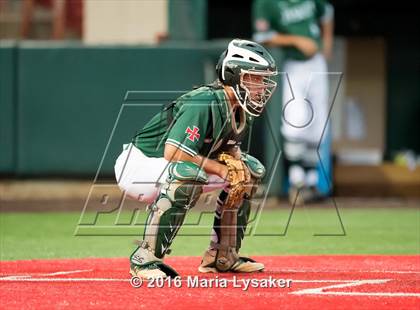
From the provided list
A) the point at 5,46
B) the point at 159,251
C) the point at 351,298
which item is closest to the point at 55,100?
the point at 5,46

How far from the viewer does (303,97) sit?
470 inches

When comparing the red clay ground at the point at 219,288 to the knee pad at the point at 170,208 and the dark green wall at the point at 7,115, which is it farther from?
the dark green wall at the point at 7,115

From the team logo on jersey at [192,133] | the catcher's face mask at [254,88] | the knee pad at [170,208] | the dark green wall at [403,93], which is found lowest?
the dark green wall at [403,93]

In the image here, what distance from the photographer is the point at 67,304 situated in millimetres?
4953

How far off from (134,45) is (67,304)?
7636mm

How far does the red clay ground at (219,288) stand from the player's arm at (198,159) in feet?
2.13

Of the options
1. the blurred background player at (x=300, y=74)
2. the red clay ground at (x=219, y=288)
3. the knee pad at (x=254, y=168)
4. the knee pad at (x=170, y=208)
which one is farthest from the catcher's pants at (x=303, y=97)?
the knee pad at (x=170, y=208)

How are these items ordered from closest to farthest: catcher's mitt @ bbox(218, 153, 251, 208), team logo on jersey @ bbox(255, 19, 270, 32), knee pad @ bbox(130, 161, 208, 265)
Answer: knee pad @ bbox(130, 161, 208, 265) → catcher's mitt @ bbox(218, 153, 251, 208) → team logo on jersey @ bbox(255, 19, 270, 32)

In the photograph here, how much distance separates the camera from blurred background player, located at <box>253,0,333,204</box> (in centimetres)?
1190

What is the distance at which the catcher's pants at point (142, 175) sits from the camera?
606cm

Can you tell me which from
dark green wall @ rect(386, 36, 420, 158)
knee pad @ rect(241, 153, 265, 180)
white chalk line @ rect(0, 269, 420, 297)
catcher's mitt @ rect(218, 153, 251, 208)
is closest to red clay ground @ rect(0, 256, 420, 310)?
white chalk line @ rect(0, 269, 420, 297)

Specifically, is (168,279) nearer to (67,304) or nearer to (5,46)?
(67,304)

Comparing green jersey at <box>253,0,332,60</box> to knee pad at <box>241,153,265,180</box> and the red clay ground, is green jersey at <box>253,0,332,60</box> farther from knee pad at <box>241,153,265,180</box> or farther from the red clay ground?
knee pad at <box>241,153,265,180</box>

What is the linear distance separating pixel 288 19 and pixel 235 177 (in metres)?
6.39
